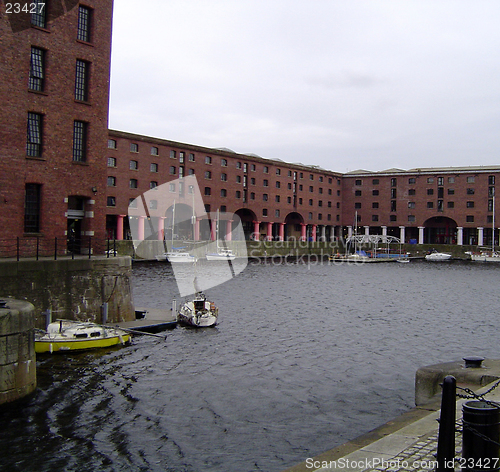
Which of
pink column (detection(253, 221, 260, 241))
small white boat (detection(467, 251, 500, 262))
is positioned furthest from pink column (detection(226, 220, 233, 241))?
small white boat (detection(467, 251, 500, 262))

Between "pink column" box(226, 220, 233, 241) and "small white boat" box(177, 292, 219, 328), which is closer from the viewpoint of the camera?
"small white boat" box(177, 292, 219, 328)

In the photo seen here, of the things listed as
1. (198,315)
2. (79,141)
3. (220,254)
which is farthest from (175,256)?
(79,141)

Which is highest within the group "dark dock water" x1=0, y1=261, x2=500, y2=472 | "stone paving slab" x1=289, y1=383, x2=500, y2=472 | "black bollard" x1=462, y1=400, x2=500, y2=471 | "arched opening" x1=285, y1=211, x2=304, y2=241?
"arched opening" x1=285, y1=211, x2=304, y2=241

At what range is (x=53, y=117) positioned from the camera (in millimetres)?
25141

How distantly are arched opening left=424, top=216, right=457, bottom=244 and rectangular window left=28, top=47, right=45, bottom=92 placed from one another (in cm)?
9938

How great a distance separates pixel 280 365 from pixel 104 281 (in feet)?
28.9

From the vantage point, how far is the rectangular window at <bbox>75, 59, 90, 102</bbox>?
2670cm

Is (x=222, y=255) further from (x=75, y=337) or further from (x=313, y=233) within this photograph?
(x=75, y=337)

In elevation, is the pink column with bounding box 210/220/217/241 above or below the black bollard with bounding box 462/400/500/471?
above

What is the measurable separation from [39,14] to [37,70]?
8.98ft

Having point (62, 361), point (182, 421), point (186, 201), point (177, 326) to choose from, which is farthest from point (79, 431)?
point (186, 201)

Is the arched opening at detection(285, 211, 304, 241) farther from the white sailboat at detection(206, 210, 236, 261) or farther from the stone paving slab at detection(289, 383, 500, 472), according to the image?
the stone paving slab at detection(289, 383, 500, 472)

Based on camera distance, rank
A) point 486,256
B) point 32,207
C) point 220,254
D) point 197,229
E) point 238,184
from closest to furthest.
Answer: point 32,207 → point 220,254 → point 197,229 → point 238,184 → point 486,256

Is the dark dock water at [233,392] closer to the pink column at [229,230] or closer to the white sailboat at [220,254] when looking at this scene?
the white sailboat at [220,254]
